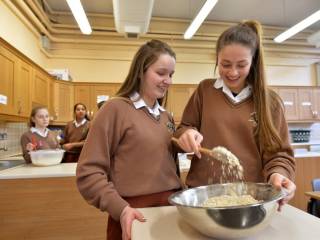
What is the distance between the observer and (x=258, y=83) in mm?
973

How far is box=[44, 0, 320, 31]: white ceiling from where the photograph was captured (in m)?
4.45

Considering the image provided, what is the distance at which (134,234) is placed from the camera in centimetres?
62

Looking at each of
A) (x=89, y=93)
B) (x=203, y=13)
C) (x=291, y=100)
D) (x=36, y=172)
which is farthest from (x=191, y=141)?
(x=291, y=100)

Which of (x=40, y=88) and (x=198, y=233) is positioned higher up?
(x=40, y=88)

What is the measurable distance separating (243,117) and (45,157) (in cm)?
219

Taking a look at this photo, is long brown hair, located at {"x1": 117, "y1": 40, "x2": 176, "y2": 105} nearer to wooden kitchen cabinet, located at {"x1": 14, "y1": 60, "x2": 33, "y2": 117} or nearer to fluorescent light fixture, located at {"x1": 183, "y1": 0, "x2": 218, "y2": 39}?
fluorescent light fixture, located at {"x1": 183, "y1": 0, "x2": 218, "y2": 39}

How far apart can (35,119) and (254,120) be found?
2.64 meters

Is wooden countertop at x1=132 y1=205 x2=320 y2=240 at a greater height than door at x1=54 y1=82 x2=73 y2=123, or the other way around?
door at x1=54 y1=82 x2=73 y2=123

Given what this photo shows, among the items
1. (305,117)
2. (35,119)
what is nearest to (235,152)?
(35,119)

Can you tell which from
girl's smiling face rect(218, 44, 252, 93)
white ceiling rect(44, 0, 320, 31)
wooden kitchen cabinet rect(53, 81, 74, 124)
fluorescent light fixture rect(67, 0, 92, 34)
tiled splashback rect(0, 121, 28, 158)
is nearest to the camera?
girl's smiling face rect(218, 44, 252, 93)

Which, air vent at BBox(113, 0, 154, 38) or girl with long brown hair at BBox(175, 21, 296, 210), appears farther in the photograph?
air vent at BBox(113, 0, 154, 38)

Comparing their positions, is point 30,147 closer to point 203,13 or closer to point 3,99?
point 3,99

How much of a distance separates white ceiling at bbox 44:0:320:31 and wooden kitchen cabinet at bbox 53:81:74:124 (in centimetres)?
139

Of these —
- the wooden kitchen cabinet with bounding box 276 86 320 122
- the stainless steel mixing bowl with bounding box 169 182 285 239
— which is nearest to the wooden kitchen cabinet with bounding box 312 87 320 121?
the wooden kitchen cabinet with bounding box 276 86 320 122
